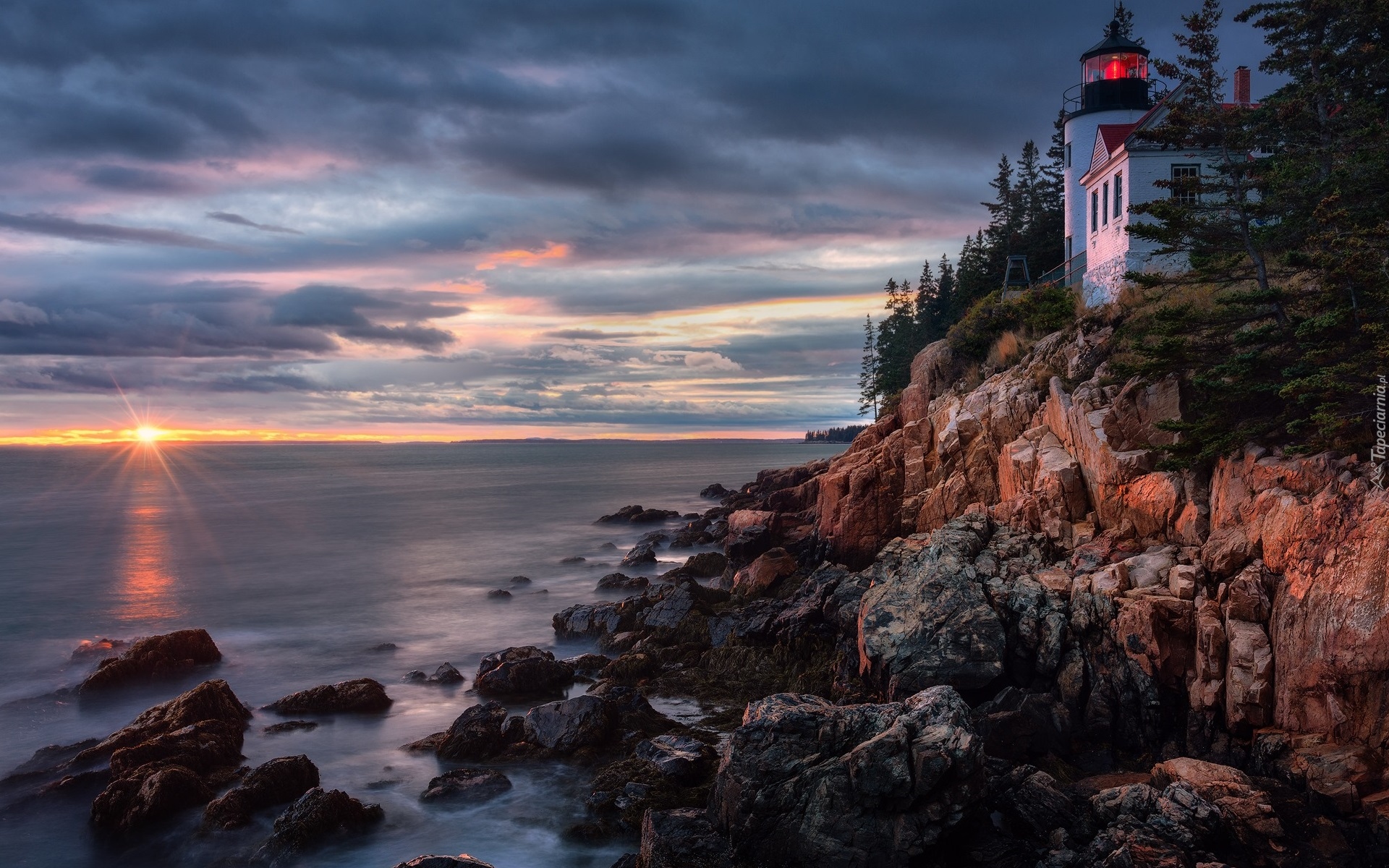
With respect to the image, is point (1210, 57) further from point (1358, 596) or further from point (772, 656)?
point (772, 656)

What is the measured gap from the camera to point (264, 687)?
21422 mm

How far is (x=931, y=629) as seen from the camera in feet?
51.9

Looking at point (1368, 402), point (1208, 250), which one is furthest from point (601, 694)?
point (1208, 250)

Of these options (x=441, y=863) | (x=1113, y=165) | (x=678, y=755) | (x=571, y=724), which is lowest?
(x=571, y=724)

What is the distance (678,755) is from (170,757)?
938 cm

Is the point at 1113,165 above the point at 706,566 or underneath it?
above

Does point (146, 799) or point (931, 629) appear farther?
point (931, 629)

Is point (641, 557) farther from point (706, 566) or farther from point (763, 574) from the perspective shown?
point (763, 574)

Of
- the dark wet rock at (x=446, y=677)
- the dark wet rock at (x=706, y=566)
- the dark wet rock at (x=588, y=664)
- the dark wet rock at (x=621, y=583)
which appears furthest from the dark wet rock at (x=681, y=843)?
the dark wet rock at (x=706, y=566)

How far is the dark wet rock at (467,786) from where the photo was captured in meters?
14.4

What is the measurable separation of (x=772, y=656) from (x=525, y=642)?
915cm

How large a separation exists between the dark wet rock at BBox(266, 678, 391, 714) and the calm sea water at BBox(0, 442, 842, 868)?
369 millimetres

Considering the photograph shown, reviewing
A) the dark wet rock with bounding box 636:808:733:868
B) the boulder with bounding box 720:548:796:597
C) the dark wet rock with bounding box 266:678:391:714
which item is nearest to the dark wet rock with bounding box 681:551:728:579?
the boulder with bounding box 720:548:796:597

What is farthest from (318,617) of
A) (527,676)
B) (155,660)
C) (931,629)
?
(931,629)
